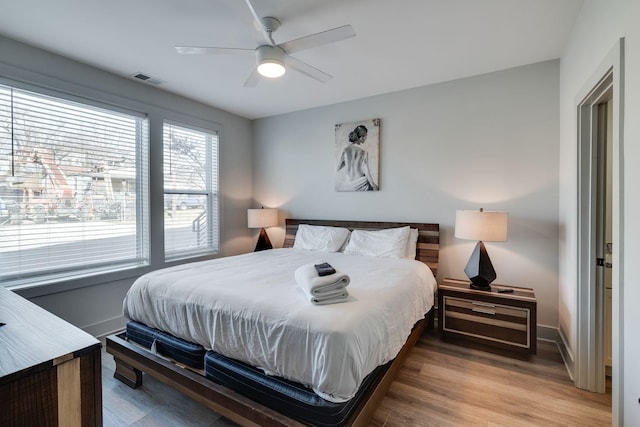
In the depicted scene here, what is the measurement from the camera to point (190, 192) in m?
3.93

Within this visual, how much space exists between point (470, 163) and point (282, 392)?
9.34ft

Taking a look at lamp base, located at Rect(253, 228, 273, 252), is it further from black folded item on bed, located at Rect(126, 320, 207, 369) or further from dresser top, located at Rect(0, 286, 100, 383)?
dresser top, located at Rect(0, 286, 100, 383)

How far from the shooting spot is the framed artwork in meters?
3.69

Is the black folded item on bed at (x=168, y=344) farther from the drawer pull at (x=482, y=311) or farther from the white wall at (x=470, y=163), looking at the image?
the white wall at (x=470, y=163)

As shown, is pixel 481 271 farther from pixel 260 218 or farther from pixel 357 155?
pixel 260 218

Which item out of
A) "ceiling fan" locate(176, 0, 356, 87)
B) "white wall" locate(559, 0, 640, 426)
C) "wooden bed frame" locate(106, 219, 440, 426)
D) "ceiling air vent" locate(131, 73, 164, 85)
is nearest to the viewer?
"white wall" locate(559, 0, 640, 426)

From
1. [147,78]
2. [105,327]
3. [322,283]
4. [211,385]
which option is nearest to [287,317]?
[322,283]

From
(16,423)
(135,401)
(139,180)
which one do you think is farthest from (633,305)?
(139,180)

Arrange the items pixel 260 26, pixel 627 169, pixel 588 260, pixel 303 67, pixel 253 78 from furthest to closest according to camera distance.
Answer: pixel 253 78
pixel 303 67
pixel 588 260
pixel 260 26
pixel 627 169

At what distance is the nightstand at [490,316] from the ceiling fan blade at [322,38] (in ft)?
7.60

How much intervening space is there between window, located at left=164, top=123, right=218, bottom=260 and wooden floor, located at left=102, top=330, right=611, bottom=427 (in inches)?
64.8

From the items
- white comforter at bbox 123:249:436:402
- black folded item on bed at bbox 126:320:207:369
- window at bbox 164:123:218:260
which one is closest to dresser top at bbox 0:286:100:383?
white comforter at bbox 123:249:436:402

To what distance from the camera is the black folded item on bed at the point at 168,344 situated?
1867 mm

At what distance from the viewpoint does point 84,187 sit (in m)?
2.91
